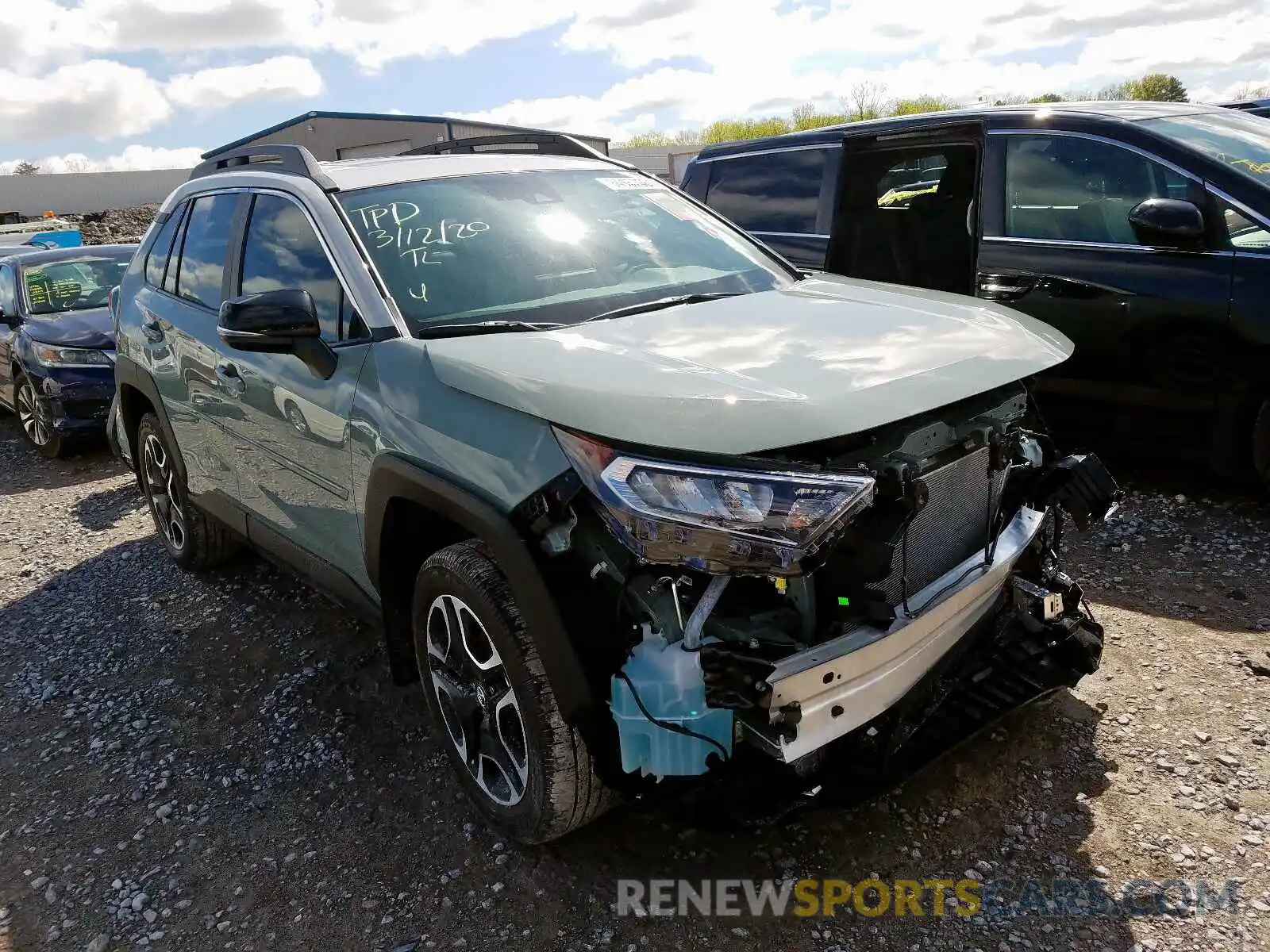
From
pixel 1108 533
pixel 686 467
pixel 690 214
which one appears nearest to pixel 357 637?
pixel 690 214

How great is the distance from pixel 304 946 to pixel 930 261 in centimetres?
503

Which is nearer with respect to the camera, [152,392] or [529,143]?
[529,143]

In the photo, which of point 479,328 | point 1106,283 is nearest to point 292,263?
point 479,328

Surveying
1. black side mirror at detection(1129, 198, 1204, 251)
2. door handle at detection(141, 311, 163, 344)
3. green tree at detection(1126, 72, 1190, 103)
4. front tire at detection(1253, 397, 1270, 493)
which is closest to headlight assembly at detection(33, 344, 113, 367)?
door handle at detection(141, 311, 163, 344)

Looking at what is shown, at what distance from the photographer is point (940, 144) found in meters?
5.31

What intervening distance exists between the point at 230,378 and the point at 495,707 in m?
1.83

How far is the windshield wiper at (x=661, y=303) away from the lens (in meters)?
2.90

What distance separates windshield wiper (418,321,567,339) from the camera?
275 cm

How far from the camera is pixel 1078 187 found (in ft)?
15.9

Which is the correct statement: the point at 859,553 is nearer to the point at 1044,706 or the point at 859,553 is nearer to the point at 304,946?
the point at 1044,706

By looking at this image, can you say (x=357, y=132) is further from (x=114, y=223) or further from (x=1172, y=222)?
(x=1172, y=222)

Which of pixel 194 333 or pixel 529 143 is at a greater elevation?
pixel 529 143

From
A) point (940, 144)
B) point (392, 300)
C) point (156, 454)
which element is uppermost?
point (940, 144)

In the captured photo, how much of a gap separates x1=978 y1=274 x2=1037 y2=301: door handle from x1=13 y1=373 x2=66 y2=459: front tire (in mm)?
6965
